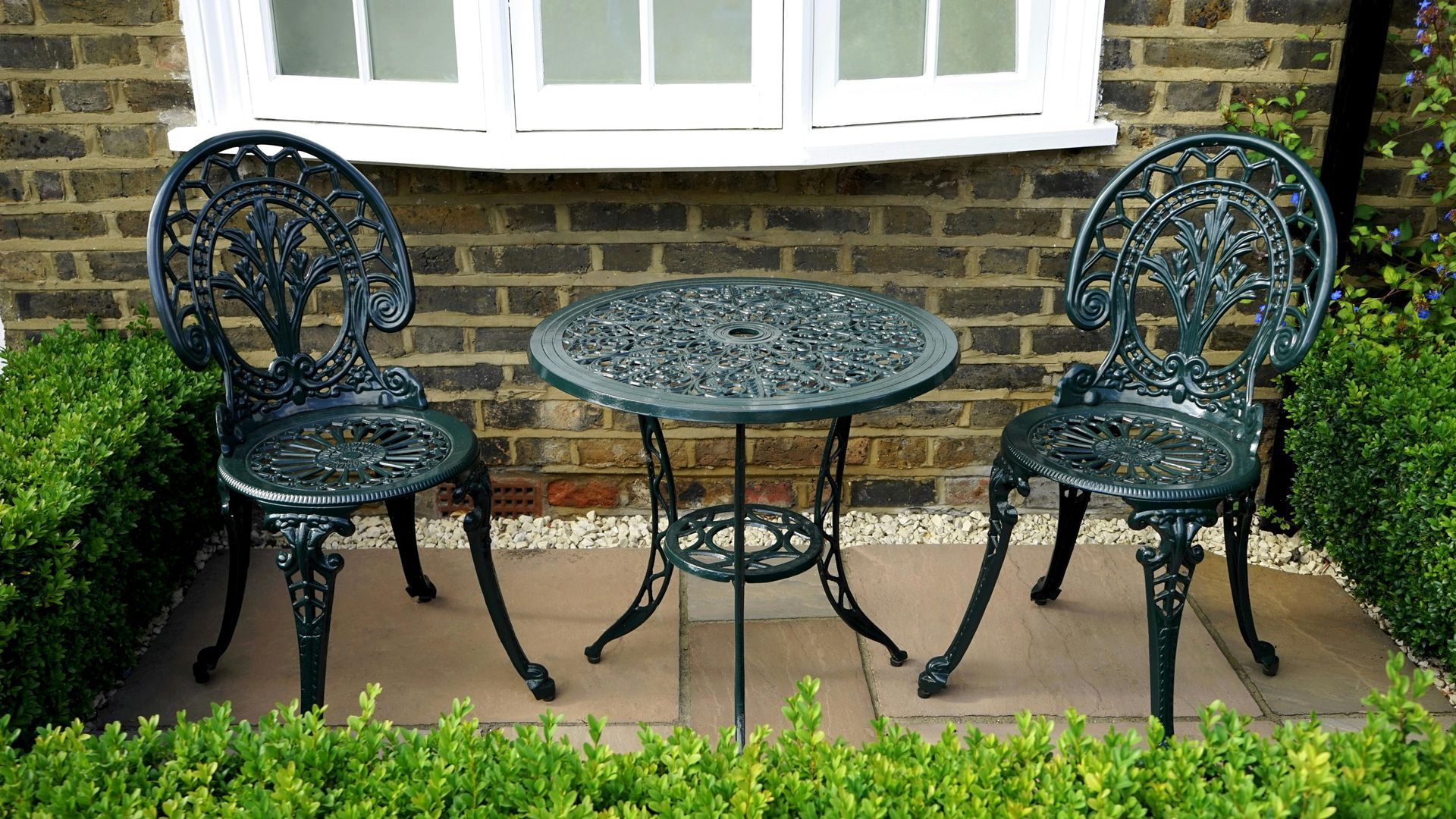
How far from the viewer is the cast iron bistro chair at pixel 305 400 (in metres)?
2.33

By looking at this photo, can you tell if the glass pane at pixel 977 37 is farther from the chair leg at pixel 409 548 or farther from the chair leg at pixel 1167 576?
the chair leg at pixel 409 548

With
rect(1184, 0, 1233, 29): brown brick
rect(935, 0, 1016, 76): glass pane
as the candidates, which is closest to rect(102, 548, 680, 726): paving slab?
rect(935, 0, 1016, 76): glass pane

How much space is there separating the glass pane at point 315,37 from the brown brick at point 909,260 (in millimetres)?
1448

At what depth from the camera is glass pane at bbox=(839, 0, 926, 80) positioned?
301 centimetres

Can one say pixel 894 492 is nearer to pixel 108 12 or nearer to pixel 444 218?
pixel 444 218

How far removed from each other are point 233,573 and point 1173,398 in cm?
223

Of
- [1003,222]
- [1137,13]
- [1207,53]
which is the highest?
[1137,13]

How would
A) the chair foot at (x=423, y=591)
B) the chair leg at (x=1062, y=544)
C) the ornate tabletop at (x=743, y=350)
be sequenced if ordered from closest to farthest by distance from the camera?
the ornate tabletop at (x=743, y=350)
the chair leg at (x=1062, y=544)
the chair foot at (x=423, y=591)

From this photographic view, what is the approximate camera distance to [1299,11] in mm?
2967

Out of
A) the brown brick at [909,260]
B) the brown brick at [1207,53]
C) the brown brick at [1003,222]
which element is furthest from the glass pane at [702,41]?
the brown brick at [1207,53]

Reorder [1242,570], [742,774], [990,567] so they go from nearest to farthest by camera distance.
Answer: [742,774] → [990,567] → [1242,570]

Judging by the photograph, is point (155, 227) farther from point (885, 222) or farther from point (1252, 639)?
point (1252, 639)

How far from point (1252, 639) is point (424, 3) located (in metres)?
2.62

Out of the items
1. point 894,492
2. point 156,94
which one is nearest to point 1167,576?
point 894,492
